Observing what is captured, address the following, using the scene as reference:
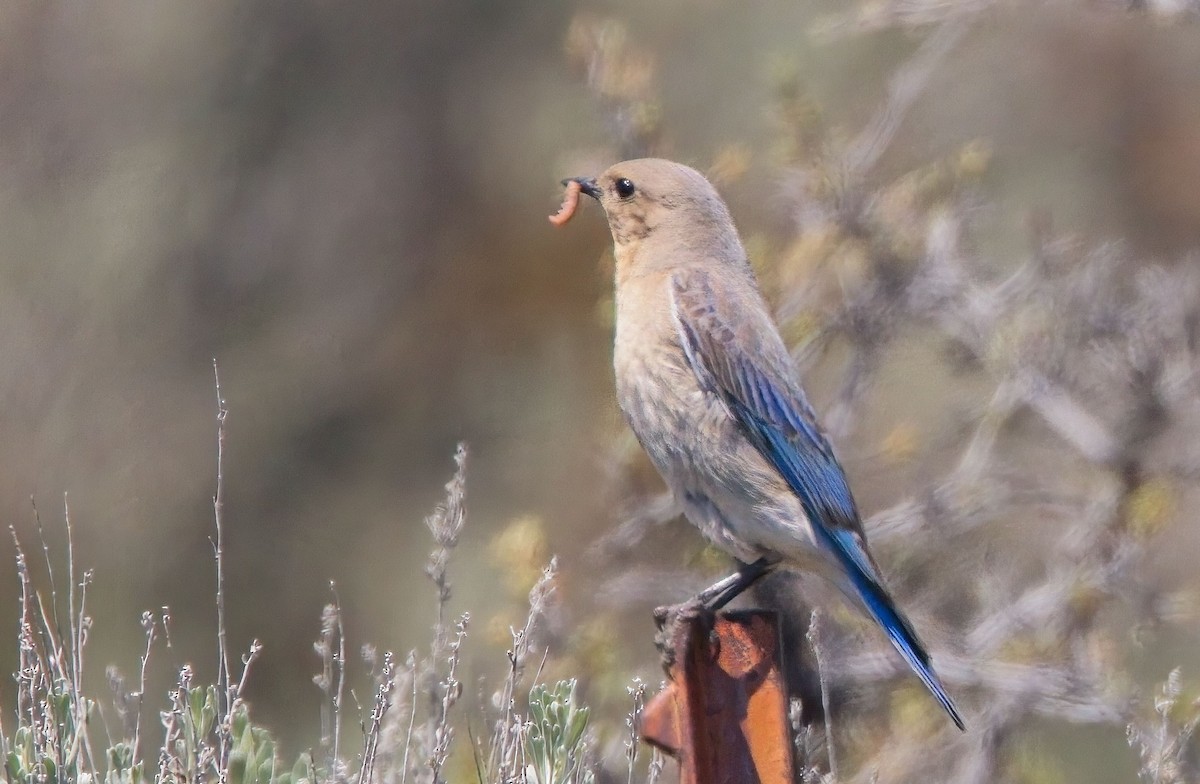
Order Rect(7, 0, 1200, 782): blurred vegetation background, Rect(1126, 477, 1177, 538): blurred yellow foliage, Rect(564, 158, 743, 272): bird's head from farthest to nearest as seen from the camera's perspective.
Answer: Rect(7, 0, 1200, 782): blurred vegetation background
Rect(1126, 477, 1177, 538): blurred yellow foliage
Rect(564, 158, 743, 272): bird's head

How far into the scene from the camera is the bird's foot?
2.71 meters

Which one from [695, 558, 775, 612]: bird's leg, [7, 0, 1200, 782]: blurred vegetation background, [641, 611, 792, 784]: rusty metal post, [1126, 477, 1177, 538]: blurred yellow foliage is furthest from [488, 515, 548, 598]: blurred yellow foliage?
[641, 611, 792, 784]: rusty metal post

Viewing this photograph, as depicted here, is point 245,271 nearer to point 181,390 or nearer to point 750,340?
point 181,390

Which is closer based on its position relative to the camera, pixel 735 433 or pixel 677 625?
pixel 677 625

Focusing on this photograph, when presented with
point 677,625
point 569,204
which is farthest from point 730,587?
point 569,204

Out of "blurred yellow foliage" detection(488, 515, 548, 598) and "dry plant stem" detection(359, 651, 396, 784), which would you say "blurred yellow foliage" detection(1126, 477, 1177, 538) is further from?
"dry plant stem" detection(359, 651, 396, 784)

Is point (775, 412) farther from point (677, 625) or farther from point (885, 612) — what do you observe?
point (677, 625)

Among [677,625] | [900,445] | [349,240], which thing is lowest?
[677,625]

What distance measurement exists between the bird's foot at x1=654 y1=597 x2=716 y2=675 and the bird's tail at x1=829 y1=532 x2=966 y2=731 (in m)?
0.47

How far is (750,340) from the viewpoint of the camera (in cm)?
391

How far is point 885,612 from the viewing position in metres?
3.61

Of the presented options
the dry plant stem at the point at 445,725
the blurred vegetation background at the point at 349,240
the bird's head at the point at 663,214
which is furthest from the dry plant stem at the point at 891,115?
the dry plant stem at the point at 445,725

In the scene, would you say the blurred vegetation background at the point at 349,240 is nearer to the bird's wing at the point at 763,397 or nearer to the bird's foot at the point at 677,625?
the bird's wing at the point at 763,397

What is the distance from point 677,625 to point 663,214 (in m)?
1.58
